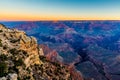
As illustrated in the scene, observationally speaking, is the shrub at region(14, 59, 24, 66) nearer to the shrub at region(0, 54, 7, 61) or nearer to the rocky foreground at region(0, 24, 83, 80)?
the rocky foreground at region(0, 24, 83, 80)

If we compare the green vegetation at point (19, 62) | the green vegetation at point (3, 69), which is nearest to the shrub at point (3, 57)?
the green vegetation at point (19, 62)

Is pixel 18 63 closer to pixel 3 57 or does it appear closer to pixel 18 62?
pixel 18 62

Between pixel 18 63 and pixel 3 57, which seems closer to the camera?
pixel 3 57

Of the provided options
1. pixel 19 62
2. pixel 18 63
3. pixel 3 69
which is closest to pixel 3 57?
pixel 18 63

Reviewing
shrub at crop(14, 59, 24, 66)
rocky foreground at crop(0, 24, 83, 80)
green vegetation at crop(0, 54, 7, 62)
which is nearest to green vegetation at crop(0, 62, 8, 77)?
rocky foreground at crop(0, 24, 83, 80)

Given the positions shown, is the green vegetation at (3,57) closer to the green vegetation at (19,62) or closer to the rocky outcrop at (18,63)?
the rocky outcrop at (18,63)

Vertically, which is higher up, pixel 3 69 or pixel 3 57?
pixel 3 57

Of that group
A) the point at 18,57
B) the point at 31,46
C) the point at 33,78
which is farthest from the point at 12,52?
the point at 31,46

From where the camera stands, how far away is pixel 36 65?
2087 inches

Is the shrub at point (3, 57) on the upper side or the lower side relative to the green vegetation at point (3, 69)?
upper

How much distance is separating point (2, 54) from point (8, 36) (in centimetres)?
1434

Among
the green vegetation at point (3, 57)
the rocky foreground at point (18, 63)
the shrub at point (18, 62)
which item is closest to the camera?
the rocky foreground at point (18, 63)

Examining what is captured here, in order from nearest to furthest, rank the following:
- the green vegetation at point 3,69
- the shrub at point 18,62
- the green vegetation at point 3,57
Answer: the green vegetation at point 3,69 < the green vegetation at point 3,57 < the shrub at point 18,62

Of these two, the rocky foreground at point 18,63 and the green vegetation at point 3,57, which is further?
the green vegetation at point 3,57
